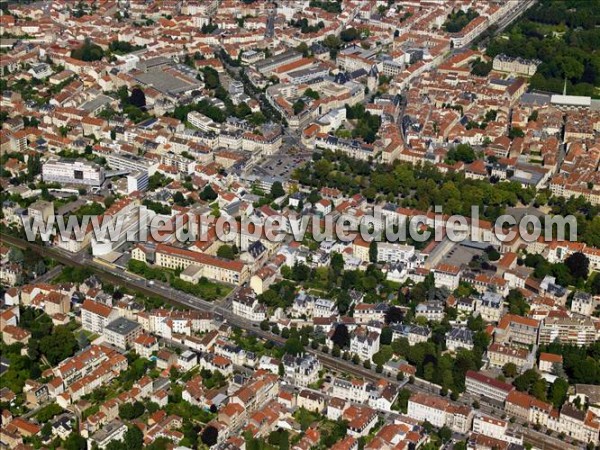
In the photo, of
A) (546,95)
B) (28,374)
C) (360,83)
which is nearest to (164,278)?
(28,374)

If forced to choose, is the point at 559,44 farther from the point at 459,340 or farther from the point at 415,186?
the point at 459,340

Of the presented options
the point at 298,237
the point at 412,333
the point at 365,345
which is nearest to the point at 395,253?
the point at 298,237

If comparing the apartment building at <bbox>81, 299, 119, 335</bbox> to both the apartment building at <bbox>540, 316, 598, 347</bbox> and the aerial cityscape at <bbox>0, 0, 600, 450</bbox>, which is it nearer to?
the aerial cityscape at <bbox>0, 0, 600, 450</bbox>

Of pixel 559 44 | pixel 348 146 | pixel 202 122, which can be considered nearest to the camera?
pixel 348 146

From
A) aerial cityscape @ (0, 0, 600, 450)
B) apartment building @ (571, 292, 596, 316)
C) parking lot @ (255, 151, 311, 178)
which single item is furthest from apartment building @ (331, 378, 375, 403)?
parking lot @ (255, 151, 311, 178)

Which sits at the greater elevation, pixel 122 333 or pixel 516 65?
pixel 516 65
